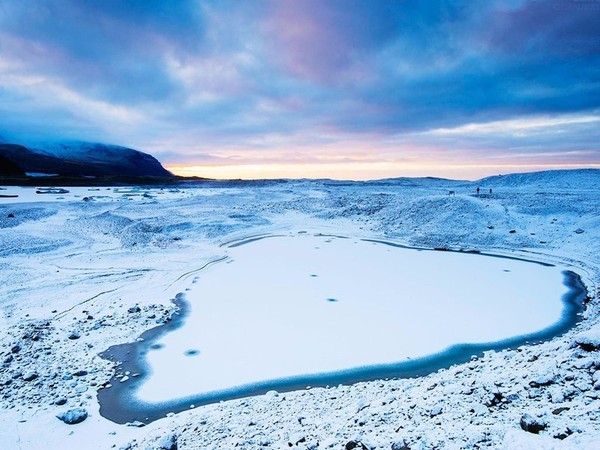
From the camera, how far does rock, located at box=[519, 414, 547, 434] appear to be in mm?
3613

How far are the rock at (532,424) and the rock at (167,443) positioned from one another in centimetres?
396

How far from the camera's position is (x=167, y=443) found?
459cm

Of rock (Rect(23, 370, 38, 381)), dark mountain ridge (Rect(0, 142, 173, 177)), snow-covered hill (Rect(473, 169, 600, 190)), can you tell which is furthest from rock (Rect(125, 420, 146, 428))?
dark mountain ridge (Rect(0, 142, 173, 177))

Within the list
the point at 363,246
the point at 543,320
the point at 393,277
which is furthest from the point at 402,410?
the point at 363,246

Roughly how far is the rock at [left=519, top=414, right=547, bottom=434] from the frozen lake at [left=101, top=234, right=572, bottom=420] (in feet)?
10.2

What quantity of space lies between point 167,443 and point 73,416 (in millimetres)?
1793

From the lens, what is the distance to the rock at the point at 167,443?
14.9ft

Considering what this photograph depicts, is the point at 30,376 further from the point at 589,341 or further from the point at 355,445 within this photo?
the point at 589,341

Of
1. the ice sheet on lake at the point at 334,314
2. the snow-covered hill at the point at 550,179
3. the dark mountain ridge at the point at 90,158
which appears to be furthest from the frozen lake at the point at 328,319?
the dark mountain ridge at the point at 90,158

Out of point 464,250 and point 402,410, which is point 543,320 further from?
point 464,250

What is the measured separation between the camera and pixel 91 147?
555 ft

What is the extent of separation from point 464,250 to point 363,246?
4.63 m

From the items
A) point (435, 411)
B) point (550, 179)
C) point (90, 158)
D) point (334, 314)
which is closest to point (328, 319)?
point (334, 314)

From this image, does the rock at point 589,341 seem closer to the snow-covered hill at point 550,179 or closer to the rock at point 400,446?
the rock at point 400,446
